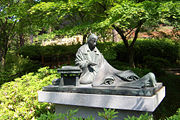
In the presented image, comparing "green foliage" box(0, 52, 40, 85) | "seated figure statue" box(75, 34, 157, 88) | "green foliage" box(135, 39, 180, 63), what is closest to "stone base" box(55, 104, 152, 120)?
"seated figure statue" box(75, 34, 157, 88)

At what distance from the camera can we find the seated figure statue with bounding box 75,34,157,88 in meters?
3.40

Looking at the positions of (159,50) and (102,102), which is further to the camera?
(159,50)

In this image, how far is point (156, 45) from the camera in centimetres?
1112

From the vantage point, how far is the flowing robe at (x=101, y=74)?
3.41 m

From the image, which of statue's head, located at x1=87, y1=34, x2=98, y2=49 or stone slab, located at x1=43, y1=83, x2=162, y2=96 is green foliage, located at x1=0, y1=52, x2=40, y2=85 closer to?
stone slab, located at x1=43, y1=83, x2=162, y2=96

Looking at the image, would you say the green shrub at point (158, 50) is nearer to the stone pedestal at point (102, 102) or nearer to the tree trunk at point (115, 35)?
the tree trunk at point (115, 35)

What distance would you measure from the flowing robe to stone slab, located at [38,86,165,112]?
0.31m

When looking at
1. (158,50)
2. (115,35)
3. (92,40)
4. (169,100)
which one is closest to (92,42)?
(92,40)

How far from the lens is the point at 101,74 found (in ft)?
12.7

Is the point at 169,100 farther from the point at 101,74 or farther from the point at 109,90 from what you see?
the point at 109,90

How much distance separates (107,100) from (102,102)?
11 centimetres

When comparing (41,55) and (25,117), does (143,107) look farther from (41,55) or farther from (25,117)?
(41,55)

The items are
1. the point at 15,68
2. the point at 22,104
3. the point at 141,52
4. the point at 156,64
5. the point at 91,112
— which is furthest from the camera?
the point at 141,52

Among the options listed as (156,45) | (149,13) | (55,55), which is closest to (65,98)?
(149,13)
